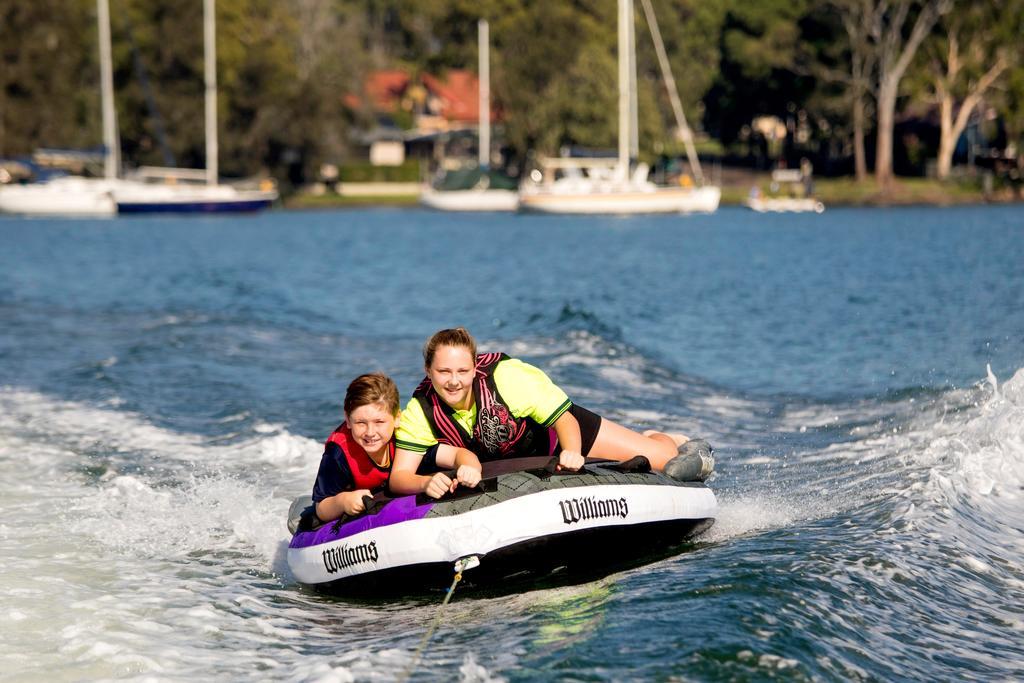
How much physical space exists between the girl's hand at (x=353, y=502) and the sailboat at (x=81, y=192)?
5999 centimetres

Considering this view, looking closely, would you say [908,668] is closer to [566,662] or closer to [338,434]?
[566,662]

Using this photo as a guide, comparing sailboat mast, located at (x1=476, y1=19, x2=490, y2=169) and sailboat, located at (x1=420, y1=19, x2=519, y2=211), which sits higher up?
sailboat mast, located at (x1=476, y1=19, x2=490, y2=169)

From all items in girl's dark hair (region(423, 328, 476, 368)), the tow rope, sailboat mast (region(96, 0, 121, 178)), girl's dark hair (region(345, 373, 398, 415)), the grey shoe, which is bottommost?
the tow rope

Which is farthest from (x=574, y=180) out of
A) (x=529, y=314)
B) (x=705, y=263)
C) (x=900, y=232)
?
(x=529, y=314)

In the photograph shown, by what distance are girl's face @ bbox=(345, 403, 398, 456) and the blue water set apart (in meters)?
0.91

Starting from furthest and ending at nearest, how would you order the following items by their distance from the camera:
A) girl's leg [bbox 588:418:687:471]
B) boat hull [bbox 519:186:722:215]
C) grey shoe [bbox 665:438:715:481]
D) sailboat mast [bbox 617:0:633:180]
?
boat hull [bbox 519:186:722:215]
sailboat mast [bbox 617:0:633:180]
girl's leg [bbox 588:418:687:471]
grey shoe [bbox 665:438:715:481]

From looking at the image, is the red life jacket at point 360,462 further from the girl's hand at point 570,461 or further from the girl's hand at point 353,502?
the girl's hand at point 570,461

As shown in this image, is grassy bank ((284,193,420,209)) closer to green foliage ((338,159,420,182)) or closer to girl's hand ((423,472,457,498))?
green foliage ((338,159,420,182))

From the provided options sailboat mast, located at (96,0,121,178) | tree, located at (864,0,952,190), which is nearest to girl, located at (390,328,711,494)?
sailboat mast, located at (96,0,121,178)

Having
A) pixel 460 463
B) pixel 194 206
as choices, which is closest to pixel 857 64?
pixel 194 206

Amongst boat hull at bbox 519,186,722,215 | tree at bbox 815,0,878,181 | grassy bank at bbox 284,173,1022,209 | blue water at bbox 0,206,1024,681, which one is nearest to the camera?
blue water at bbox 0,206,1024,681

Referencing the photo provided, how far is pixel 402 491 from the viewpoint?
308 inches

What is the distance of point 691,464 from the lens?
8.48m

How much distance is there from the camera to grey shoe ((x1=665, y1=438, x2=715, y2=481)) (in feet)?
27.6
